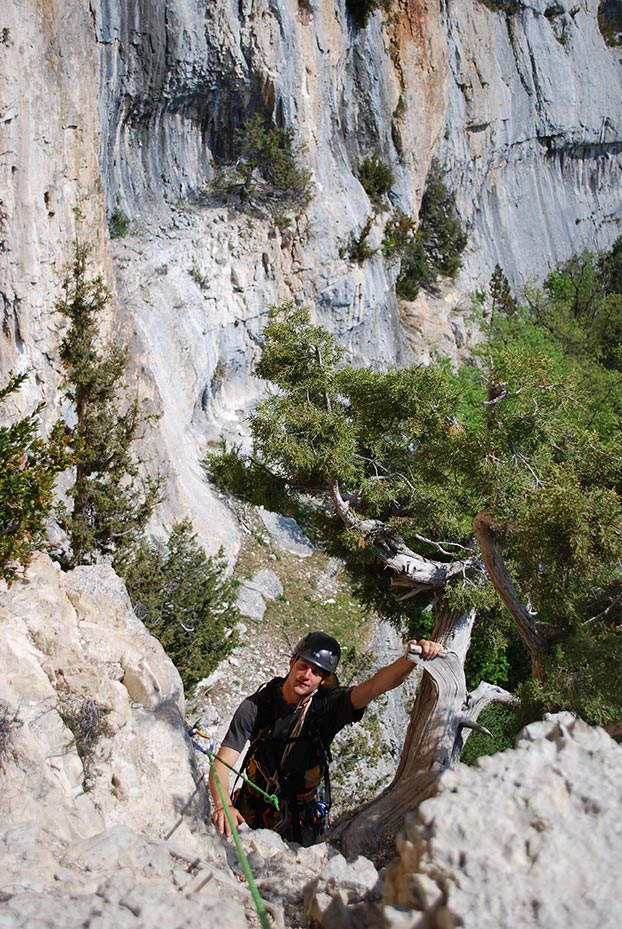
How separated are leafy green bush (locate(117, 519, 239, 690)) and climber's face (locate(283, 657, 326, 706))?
617 cm

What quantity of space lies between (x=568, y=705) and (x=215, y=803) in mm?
3007

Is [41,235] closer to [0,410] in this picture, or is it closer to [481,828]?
[0,410]

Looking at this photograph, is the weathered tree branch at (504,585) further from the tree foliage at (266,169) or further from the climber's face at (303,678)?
the tree foliage at (266,169)

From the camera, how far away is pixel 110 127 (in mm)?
18625

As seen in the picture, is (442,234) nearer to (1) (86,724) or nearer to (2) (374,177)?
(2) (374,177)


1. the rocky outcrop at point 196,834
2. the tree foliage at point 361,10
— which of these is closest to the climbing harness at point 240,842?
the rocky outcrop at point 196,834

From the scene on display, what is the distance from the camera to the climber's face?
463 centimetres

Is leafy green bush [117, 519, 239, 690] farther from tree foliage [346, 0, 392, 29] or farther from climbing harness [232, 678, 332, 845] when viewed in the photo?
tree foliage [346, 0, 392, 29]

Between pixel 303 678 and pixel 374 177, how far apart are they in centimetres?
2630

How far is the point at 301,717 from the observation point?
4.67 metres

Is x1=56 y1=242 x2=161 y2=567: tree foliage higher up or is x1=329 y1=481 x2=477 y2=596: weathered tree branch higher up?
x1=56 y1=242 x2=161 y2=567: tree foliage

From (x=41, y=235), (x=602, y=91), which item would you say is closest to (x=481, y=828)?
(x=41, y=235)

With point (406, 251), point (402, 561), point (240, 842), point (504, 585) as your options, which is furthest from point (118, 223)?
point (240, 842)

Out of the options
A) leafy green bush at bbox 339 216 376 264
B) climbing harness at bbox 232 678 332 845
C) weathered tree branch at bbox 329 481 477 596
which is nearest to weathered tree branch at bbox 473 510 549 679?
weathered tree branch at bbox 329 481 477 596
